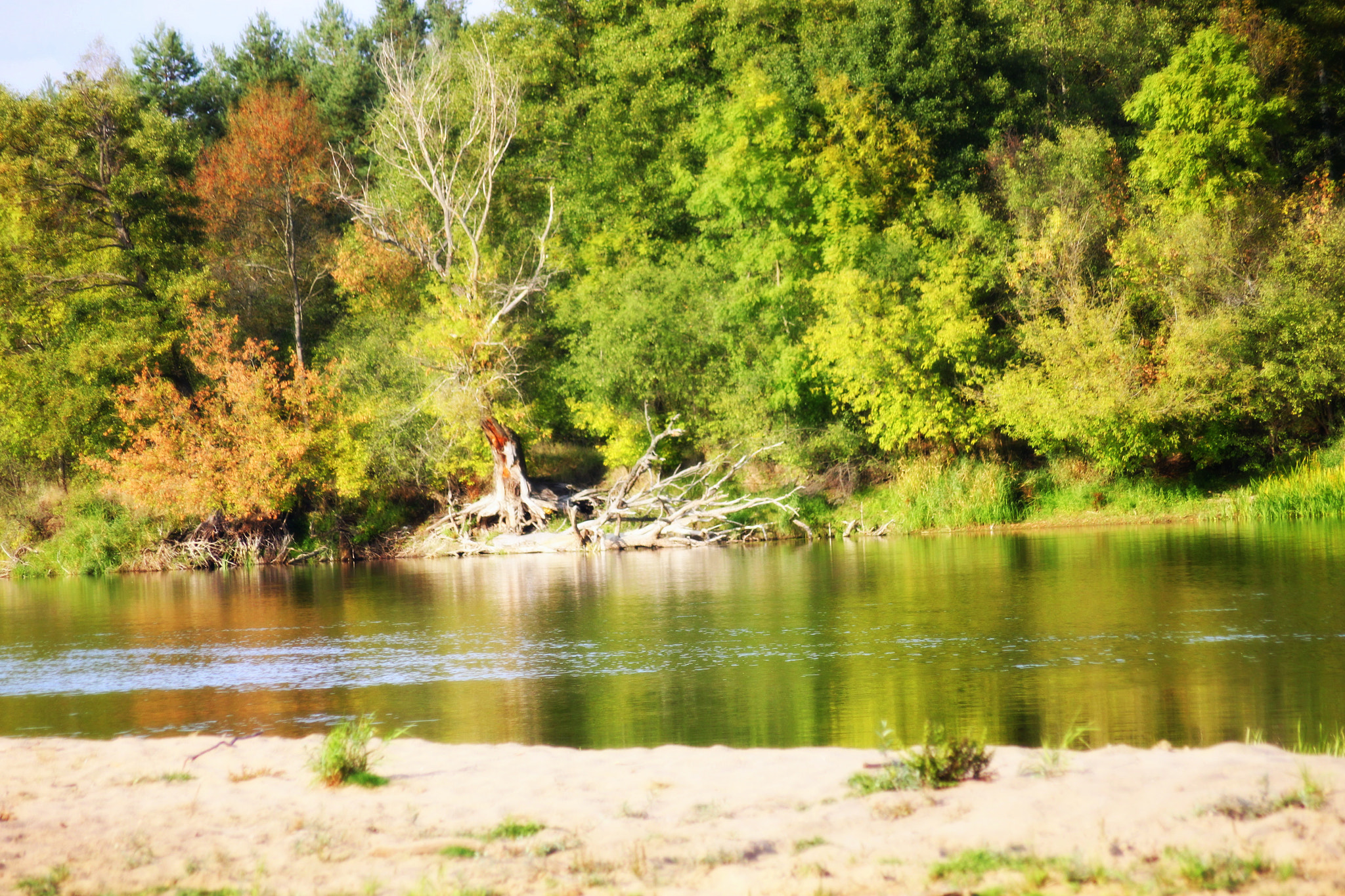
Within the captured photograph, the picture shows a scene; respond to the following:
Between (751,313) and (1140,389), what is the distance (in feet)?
49.3

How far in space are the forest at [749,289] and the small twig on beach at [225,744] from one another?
28037 millimetres

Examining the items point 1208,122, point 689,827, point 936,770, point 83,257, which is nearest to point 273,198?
point 83,257

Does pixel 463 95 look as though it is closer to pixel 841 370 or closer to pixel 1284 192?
pixel 841 370

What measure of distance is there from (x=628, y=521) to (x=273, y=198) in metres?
27.7

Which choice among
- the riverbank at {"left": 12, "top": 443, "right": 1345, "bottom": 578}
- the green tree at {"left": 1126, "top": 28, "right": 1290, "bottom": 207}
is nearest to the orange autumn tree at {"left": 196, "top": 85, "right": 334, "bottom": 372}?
the riverbank at {"left": 12, "top": 443, "right": 1345, "bottom": 578}

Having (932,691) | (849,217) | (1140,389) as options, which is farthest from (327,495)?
(932,691)

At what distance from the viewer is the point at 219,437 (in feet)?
138

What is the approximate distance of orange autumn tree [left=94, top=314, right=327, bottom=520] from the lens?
40.7 m

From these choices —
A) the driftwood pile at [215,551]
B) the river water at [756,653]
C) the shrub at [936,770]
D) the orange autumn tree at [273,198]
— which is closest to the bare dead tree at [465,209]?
the orange autumn tree at [273,198]

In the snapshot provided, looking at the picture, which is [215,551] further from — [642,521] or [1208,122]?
[1208,122]

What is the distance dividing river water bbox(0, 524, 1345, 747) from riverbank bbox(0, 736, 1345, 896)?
1.96m

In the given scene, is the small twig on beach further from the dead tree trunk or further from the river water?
the dead tree trunk

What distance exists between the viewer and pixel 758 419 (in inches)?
1630

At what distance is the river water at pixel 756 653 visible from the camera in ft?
37.8
